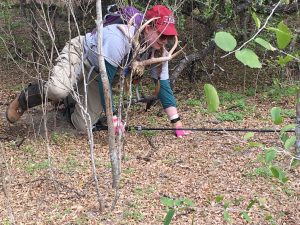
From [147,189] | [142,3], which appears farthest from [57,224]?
[142,3]

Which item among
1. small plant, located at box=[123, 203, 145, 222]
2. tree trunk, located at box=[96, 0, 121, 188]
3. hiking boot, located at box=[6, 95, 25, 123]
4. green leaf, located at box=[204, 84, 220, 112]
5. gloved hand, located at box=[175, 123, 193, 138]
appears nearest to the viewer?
green leaf, located at box=[204, 84, 220, 112]

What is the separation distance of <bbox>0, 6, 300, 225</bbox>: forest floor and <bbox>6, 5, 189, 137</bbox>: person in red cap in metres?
0.22

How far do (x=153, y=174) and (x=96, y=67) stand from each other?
3.69ft

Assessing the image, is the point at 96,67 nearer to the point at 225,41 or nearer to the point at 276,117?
the point at 276,117

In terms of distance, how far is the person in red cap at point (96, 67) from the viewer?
3.60m

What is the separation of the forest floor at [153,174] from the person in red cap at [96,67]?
0.22 meters

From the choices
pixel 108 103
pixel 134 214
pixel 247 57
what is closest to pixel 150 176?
pixel 134 214

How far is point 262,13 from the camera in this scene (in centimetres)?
513

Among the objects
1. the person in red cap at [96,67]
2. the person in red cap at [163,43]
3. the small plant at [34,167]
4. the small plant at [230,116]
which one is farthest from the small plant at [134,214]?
the small plant at [230,116]

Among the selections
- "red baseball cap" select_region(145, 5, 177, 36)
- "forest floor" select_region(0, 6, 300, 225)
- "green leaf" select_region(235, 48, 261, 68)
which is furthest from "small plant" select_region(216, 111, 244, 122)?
"green leaf" select_region(235, 48, 261, 68)

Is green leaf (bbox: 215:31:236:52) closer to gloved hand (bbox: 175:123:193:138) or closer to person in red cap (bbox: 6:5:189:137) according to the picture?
person in red cap (bbox: 6:5:189:137)

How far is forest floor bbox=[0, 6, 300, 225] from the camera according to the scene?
286cm

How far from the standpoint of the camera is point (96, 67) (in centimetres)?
404

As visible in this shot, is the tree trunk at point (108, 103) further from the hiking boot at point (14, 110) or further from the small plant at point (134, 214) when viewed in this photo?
the hiking boot at point (14, 110)
